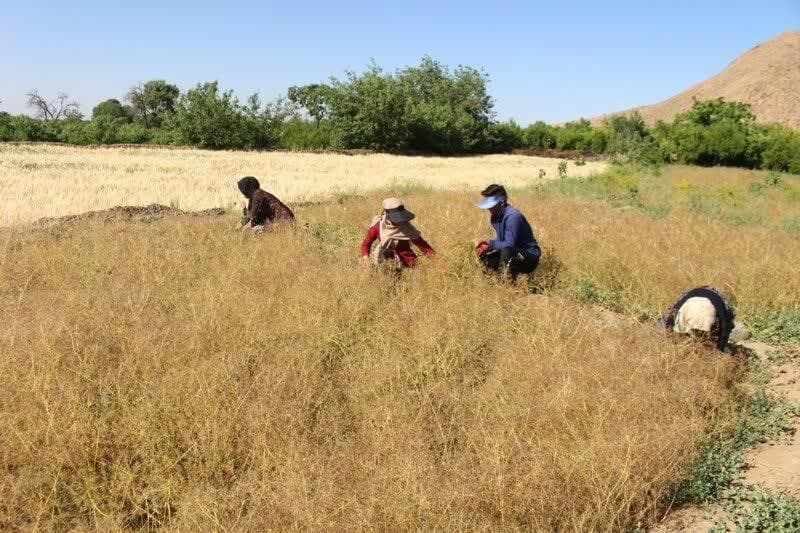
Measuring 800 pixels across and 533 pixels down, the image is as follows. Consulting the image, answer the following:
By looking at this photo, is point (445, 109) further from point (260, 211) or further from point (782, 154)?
point (260, 211)

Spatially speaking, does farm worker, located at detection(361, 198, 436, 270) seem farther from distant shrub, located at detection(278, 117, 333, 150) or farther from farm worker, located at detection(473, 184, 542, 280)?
distant shrub, located at detection(278, 117, 333, 150)

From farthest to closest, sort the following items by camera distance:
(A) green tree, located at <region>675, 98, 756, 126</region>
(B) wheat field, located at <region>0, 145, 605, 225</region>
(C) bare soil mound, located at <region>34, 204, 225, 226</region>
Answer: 1. (A) green tree, located at <region>675, 98, 756, 126</region>
2. (B) wheat field, located at <region>0, 145, 605, 225</region>
3. (C) bare soil mound, located at <region>34, 204, 225, 226</region>

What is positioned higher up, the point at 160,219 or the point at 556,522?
the point at 160,219

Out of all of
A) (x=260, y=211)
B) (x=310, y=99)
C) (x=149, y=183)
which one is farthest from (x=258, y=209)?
(x=310, y=99)

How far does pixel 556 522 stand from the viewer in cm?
272

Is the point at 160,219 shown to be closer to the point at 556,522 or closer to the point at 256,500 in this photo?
the point at 256,500

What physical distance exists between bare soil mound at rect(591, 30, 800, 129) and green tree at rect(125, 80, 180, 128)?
56791 mm

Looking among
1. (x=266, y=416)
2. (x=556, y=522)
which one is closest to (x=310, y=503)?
(x=266, y=416)

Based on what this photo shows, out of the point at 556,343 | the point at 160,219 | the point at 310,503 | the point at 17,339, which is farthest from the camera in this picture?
the point at 160,219

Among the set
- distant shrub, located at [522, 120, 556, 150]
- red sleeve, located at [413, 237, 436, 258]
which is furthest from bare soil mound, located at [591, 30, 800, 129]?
red sleeve, located at [413, 237, 436, 258]

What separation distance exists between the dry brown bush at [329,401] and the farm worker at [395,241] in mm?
250

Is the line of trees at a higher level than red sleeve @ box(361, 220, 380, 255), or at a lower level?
higher

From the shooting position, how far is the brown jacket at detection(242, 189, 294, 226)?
768 centimetres

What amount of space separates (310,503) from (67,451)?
59.1 inches
